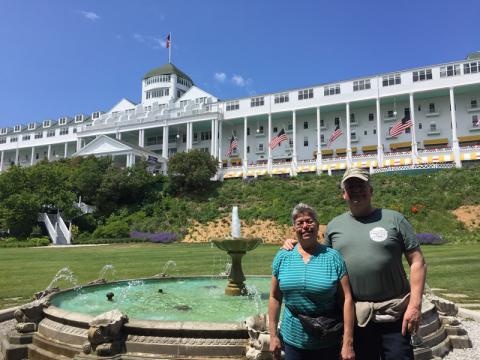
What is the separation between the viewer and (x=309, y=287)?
380 centimetres

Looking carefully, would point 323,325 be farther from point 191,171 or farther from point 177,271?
point 191,171

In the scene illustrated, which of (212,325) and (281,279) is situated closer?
(281,279)

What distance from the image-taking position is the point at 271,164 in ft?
197

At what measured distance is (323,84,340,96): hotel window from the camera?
59594 millimetres

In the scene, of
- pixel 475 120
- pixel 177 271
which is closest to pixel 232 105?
pixel 475 120

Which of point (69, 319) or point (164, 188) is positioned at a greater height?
point (164, 188)

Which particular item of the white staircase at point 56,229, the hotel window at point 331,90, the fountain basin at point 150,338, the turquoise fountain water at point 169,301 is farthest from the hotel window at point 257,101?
the fountain basin at point 150,338

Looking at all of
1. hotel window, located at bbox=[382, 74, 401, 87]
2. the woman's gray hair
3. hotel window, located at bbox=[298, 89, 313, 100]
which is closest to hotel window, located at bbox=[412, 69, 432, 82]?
hotel window, located at bbox=[382, 74, 401, 87]

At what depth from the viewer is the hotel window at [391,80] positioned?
55.6 m

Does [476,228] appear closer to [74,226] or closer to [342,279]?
[342,279]

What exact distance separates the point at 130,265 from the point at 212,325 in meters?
16.3

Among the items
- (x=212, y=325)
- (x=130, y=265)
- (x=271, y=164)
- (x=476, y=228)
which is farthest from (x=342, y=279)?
(x=271, y=164)

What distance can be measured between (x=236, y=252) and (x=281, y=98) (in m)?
55.1

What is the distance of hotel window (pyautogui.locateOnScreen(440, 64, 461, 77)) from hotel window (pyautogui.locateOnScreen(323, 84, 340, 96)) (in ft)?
45.7
